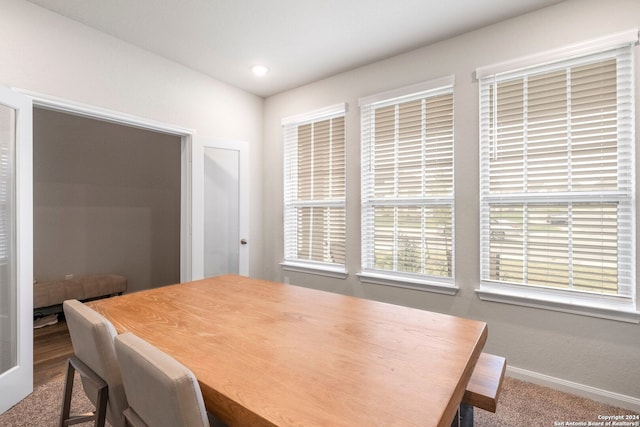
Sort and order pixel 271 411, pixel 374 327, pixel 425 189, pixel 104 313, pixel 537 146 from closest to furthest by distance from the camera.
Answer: pixel 271 411 < pixel 374 327 < pixel 104 313 < pixel 537 146 < pixel 425 189

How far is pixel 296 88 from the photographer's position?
12.1 feet

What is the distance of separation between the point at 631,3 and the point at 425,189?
1.69m

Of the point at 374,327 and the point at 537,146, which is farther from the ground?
the point at 537,146

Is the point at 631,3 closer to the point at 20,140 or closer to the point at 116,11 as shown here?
the point at 116,11

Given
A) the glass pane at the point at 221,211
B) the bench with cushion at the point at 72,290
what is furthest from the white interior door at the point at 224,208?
the bench with cushion at the point at 72,290

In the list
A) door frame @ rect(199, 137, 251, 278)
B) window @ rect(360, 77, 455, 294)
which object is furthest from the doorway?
window @ rect(360, 77, 455, 294)

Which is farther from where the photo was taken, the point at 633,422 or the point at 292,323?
the point at 633,422

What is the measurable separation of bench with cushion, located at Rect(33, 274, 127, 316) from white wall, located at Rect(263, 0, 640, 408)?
261cm

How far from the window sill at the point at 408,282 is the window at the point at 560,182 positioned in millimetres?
271

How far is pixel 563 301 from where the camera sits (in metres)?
2.16

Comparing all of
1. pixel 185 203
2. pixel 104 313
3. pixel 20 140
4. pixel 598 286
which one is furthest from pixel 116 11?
pixel 598 286

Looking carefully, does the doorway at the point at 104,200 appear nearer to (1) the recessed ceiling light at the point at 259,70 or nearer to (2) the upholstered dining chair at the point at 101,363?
(1) the recessed ceiling light at the point at 259,70

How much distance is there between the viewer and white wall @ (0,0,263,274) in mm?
2168

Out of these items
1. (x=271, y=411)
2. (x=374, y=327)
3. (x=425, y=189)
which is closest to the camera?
(x=271, y=411)
